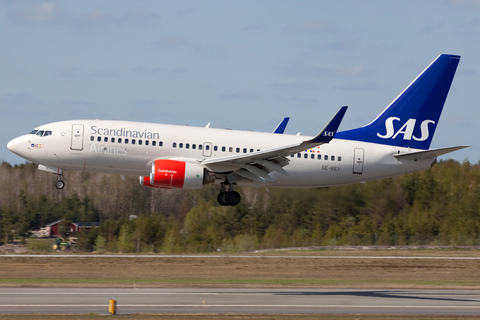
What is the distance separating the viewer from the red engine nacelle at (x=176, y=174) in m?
31.6

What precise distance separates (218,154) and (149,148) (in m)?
3.78

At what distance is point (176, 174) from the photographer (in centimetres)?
3175

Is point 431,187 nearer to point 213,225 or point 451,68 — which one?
point 451,68

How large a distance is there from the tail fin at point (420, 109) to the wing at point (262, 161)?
7271mm

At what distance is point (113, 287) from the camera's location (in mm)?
31453

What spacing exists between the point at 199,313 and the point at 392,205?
25.3m

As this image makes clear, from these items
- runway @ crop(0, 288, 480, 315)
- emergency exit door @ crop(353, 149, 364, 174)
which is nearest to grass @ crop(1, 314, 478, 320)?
runway @ crop(0, 288, 480, 315)

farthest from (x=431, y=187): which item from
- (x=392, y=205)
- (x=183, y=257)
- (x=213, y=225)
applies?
(x=213, y=225)

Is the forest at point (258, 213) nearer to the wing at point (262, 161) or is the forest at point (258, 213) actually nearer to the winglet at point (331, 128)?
the wing at point (262, 161)

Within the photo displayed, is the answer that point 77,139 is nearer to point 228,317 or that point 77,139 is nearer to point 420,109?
point 228,317

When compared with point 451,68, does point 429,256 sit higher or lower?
lower

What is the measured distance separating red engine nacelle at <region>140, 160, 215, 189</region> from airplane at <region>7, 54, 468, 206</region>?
0.05 metres

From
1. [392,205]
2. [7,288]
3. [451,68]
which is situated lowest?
[7,288]

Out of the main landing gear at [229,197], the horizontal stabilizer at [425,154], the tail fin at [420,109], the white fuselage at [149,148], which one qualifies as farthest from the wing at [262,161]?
the tail fin at [420,109]
